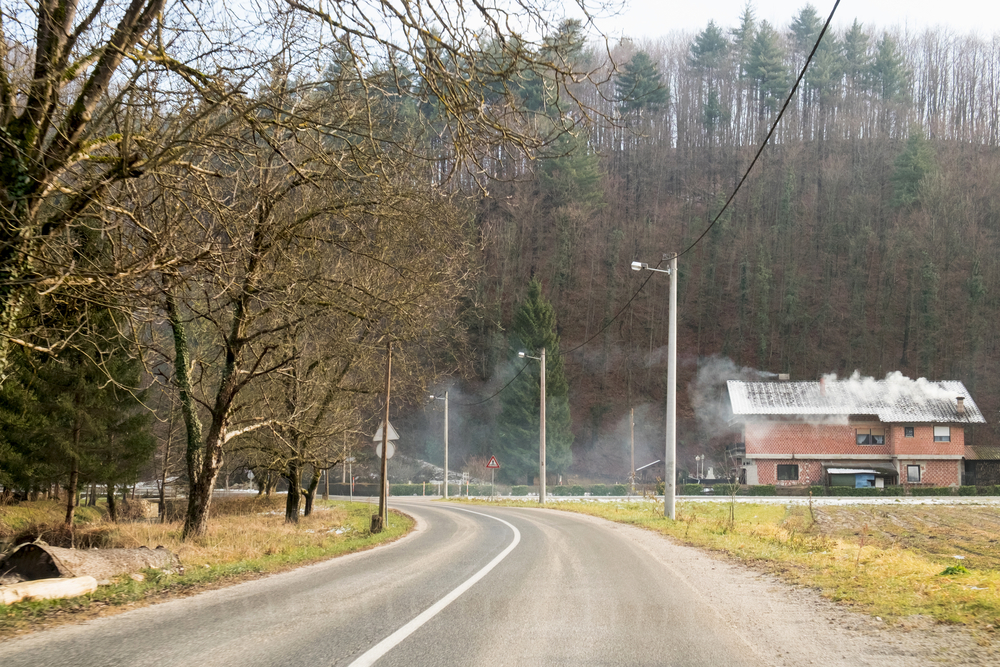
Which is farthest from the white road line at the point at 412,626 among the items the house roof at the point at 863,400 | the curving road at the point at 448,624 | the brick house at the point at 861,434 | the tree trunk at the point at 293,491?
the house roof at the point at 863,400

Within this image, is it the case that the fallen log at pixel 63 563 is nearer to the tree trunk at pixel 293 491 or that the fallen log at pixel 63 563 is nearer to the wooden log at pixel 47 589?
the wooden log at pixel 47 589

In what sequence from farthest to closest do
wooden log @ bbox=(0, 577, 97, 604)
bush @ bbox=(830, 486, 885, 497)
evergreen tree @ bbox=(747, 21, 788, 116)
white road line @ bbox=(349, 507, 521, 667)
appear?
evergreen tree @ bbox=(747, 21, 788, 116)
bush @ bbox=(830, 486, 885, 497)
wooden log @ bbox=(0, 577, 97, 604)
white road line @ bbox=(349, 507, 521, 667)

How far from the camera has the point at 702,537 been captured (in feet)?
58.3

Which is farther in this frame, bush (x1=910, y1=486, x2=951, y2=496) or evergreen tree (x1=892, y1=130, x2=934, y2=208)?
evergreen tree (x1=892, y1=130, x2=934, y2=208)

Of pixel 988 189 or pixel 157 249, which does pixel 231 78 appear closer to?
pixel 157 249

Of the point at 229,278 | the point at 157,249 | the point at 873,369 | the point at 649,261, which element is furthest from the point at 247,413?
the point at 873,369

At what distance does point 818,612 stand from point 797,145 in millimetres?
85535

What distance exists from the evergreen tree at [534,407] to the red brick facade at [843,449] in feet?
53.3

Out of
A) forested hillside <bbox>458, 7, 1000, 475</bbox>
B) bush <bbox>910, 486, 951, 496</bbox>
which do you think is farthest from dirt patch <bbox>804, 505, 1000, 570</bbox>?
forested hillside <bbox>458, 7, 1000, 475</bbox>

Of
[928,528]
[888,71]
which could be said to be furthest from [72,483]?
[888,71]

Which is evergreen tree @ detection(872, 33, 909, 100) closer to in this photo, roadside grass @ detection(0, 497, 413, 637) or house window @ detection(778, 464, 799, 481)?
house window @ detection(778, 464, 799, 481)

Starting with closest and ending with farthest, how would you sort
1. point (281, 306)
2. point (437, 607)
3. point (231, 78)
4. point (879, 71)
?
point (437, 607)
point (231, 78)
point (281, 306)
point (879, 71)

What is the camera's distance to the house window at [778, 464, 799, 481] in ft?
195

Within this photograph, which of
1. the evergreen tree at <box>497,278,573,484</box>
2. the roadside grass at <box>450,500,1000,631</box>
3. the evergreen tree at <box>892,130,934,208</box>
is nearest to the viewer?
the roadside grass at <box>450,500,1000,631</box>
